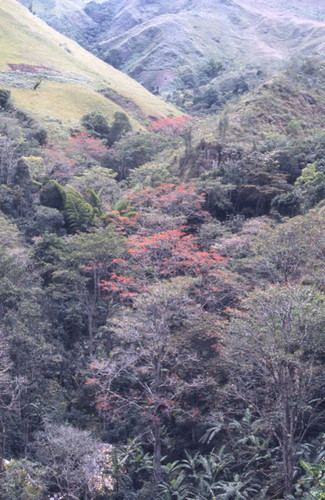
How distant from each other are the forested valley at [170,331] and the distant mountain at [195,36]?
53.5 m

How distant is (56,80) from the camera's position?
6462 centimetres

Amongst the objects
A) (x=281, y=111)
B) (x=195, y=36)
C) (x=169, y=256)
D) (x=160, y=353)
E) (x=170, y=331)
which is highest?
(x=195, y=36)

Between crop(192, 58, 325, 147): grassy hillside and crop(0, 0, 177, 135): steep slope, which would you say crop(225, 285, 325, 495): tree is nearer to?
crop(192, 58, 325, 147): grassy hillside

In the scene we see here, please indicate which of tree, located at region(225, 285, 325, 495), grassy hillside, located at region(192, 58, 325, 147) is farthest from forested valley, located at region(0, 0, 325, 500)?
grassy hillside, located at region(192, 58, 325, 147)

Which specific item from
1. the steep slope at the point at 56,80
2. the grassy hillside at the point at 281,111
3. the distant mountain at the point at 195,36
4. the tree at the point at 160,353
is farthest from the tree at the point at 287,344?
the distant mountain at the point at 195,36

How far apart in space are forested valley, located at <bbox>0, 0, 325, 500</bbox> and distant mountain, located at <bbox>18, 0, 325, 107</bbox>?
5348cm

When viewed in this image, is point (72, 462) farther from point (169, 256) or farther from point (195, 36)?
point (195, 36)

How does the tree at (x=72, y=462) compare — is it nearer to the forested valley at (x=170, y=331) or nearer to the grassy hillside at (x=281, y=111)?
the forested valley at (x=170, y=331)

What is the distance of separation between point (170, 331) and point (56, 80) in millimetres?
58365

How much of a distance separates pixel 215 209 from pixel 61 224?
1064 centimetres

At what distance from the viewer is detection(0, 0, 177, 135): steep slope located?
56.2m

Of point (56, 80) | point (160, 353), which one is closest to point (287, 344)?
point (160, 353)

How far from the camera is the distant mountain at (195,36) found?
104 meters

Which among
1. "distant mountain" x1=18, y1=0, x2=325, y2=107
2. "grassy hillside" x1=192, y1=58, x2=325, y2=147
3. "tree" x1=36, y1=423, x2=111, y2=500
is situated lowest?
"tree" x1=36, y1=423, x2=111, y2=500
